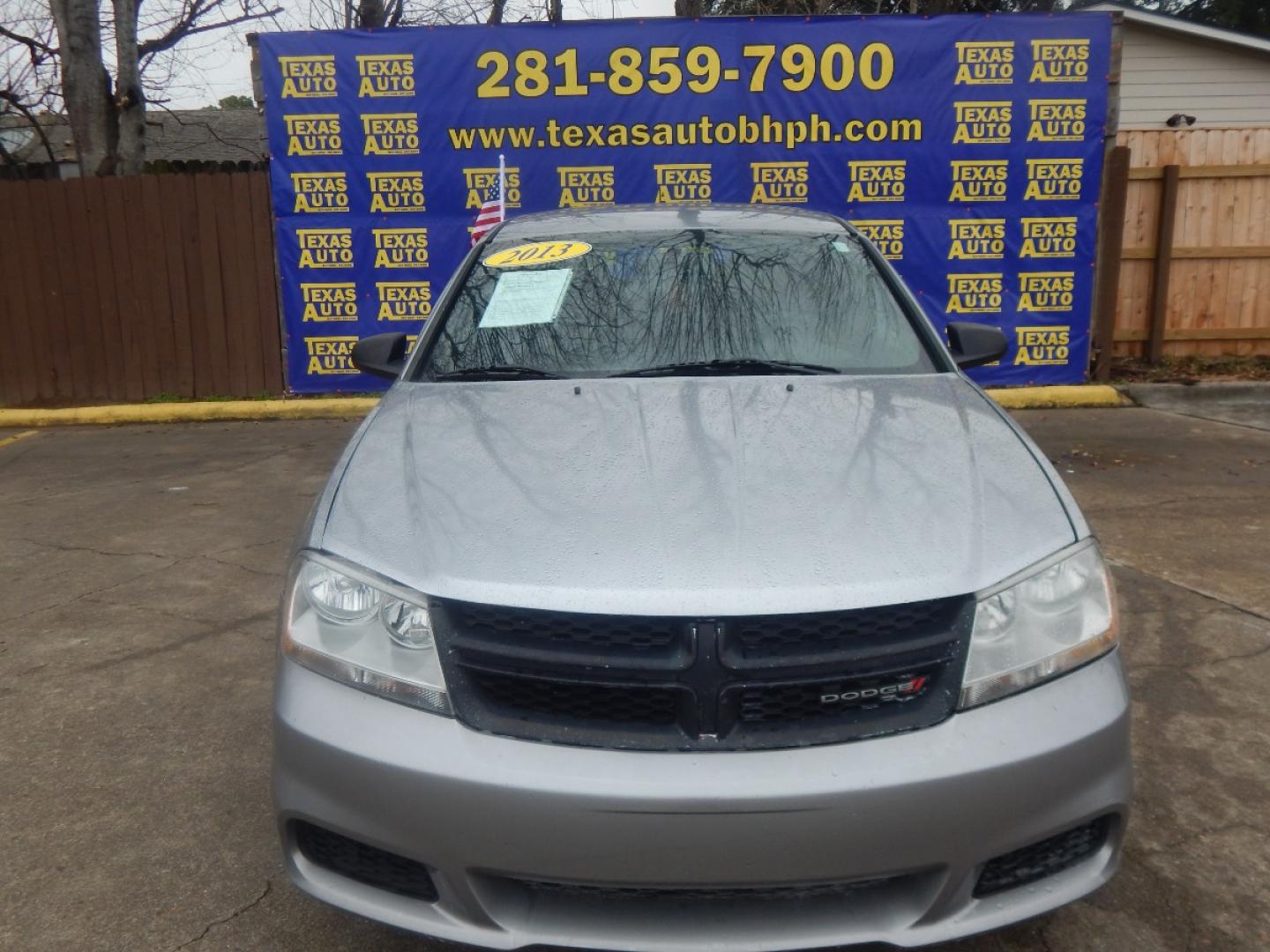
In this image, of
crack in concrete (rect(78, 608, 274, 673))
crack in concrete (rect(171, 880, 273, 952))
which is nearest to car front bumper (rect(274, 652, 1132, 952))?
crack in concrete (rect(171, 880, 273, 952))

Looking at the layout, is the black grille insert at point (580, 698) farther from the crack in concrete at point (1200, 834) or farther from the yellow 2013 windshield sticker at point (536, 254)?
the yellow 2013 windshield sticker at point (536, 254)

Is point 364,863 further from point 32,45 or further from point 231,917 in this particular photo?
point 32,45

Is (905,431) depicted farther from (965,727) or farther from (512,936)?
(512,936)

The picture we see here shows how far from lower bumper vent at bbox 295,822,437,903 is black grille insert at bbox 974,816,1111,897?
1.03 m

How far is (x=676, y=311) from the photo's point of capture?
335 centimetres

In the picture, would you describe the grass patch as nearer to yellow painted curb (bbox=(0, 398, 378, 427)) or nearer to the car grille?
yellow painted curb (bbox=(0, 398, 378, 427))

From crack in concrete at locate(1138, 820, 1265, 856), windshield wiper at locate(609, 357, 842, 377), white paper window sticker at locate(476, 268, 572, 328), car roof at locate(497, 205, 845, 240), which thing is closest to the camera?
crack in concrete at locate(1138, 820, 1265, 856)

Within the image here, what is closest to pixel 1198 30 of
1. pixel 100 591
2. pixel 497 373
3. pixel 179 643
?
pixel 497 373

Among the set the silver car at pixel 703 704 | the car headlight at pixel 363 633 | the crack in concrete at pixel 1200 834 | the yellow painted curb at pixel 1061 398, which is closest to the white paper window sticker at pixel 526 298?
the silver car at pixel 703 704

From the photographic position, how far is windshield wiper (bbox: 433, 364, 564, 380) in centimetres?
312

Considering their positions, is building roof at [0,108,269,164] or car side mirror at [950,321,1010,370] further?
building roof at [0,108,269,164]

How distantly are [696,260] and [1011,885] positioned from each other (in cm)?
221

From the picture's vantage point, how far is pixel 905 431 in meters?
2.62

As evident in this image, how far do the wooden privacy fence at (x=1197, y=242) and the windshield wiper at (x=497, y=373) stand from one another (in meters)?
8.01
